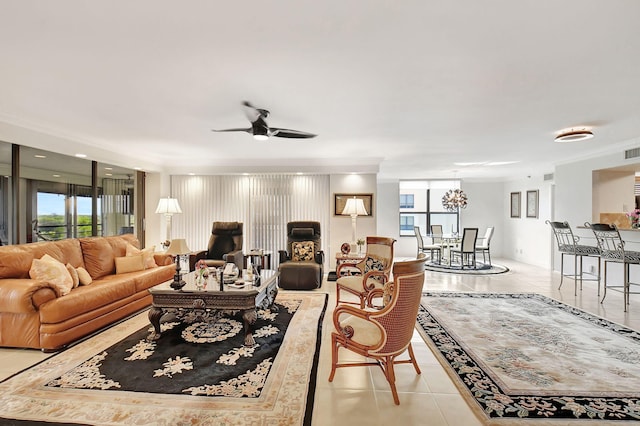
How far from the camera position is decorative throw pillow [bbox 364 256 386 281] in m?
4.21

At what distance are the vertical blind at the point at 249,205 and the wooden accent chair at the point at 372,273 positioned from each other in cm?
268

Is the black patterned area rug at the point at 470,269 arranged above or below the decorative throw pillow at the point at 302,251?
below

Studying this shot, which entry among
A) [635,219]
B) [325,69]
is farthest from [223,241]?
[635,219]

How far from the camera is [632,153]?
4.93 meters

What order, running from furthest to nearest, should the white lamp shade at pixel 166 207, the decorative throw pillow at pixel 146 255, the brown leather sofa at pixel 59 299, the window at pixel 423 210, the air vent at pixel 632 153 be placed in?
1. the window at pixel 423 210
2. the white lamp shade at pixel 166 207
3. the air vent at pixel 632 153
4. the decorative throw pillow at pixel 146 255
5. the brown leather sofa at pixel 59 299

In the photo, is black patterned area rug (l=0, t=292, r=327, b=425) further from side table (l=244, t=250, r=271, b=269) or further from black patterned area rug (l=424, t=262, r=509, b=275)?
black patterned area rug (l=424, t=262, r=509, b=275)

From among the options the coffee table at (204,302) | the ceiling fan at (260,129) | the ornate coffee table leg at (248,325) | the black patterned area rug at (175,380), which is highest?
the ceiling fan at (260,129)

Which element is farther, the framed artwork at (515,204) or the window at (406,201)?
the window at (406,201)

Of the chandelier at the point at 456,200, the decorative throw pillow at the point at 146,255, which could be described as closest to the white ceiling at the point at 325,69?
the decorative throw pillow at the point at 146,255

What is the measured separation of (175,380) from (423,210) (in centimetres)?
950

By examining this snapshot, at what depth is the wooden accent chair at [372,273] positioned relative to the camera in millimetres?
3844

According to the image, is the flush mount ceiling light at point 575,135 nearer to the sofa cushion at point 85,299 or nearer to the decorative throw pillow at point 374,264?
the decorative throw pillow at point 374,264

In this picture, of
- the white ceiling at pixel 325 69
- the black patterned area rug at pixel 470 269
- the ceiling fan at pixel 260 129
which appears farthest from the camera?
the black patterned area rug at pixel 470 269

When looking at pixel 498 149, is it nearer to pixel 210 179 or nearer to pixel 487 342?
pixel 487 342
